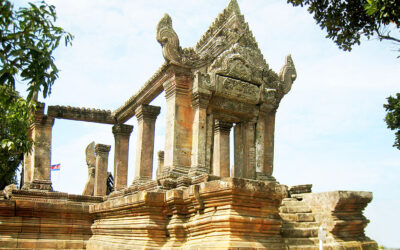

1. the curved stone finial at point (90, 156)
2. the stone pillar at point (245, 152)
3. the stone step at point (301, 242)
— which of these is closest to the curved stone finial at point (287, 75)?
the stone pillar at point (245, 152)

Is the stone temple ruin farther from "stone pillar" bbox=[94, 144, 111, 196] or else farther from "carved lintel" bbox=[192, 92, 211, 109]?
"stone pillar" bbox=[94, 144, 111, 196]

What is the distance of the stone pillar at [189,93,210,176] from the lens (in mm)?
10453

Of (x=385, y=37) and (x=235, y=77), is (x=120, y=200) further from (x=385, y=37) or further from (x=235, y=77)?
(x=385, y=37)

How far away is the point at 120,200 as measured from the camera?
883 cm

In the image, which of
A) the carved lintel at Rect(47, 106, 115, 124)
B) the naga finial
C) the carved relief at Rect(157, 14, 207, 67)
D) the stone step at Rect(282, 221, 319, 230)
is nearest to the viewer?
the stone step at Rect(282, 221, 319, 230)

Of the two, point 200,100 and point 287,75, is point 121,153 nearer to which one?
point 200,100

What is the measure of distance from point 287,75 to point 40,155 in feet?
29.3

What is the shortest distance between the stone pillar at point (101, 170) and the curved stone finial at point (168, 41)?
7563 millimetres

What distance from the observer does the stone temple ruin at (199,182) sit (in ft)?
22.2

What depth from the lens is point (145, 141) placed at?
13.6 meters

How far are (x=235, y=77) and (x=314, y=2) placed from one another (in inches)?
131

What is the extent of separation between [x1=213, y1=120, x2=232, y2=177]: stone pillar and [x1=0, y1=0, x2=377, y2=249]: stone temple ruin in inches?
1.4

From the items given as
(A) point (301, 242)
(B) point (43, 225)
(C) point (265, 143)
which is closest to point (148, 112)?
(C) point (265, 143)

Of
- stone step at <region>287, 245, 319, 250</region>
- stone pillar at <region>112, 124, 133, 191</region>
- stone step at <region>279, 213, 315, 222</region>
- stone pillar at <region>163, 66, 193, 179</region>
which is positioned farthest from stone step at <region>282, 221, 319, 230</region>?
stone pillar at <region>112, 124, 133, 191</region>
